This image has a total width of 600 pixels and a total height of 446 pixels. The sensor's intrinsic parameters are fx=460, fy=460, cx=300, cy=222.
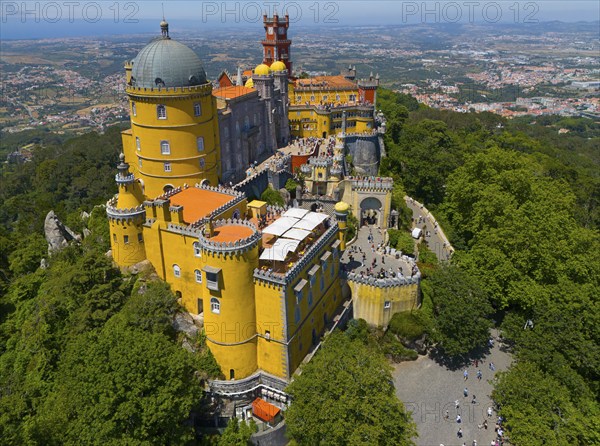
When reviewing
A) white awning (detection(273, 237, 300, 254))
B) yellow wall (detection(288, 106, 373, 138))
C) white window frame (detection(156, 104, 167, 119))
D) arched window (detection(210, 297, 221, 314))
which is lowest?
arched window (detection(210, 297, 221, 314))

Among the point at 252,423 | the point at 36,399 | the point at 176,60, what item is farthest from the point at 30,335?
the point at 176,60

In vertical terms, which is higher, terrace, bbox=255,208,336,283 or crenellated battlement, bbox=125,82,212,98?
crenellated battlement, bbox=125,82,212,98

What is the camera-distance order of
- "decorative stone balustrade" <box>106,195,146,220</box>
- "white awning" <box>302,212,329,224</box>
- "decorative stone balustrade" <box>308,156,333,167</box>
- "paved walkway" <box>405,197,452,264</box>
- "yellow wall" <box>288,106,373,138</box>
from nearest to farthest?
"decorative stone balustrade" <box>106,195,146,220</box>
"white awning" <box>302,212,329,224</box>
"paved walkway" <box>405,197,452,264</box>
"decorative stone balustrade" <box>308,156,333,167</box>
"yellow wall" <box>288,106,373,138</box>

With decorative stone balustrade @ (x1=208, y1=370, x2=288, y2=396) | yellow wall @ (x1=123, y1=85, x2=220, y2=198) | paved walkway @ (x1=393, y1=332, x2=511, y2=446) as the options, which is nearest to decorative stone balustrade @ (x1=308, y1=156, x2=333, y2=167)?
yellow wall @ (x1=123, y1=85, x2=220, y2=198)

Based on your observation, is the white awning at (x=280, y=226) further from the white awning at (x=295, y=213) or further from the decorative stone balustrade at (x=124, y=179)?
the decorative stone balustrade at (x=124, y=179)

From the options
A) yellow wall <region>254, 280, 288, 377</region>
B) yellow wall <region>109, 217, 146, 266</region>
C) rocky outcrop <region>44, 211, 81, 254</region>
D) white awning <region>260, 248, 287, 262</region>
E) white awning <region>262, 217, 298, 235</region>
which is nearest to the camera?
yellow wall <region>254, 280, 288, 377</region>

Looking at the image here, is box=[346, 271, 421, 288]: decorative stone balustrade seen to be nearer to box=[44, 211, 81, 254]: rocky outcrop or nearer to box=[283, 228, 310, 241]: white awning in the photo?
box=[283, 228, 310, 241]: white awning
